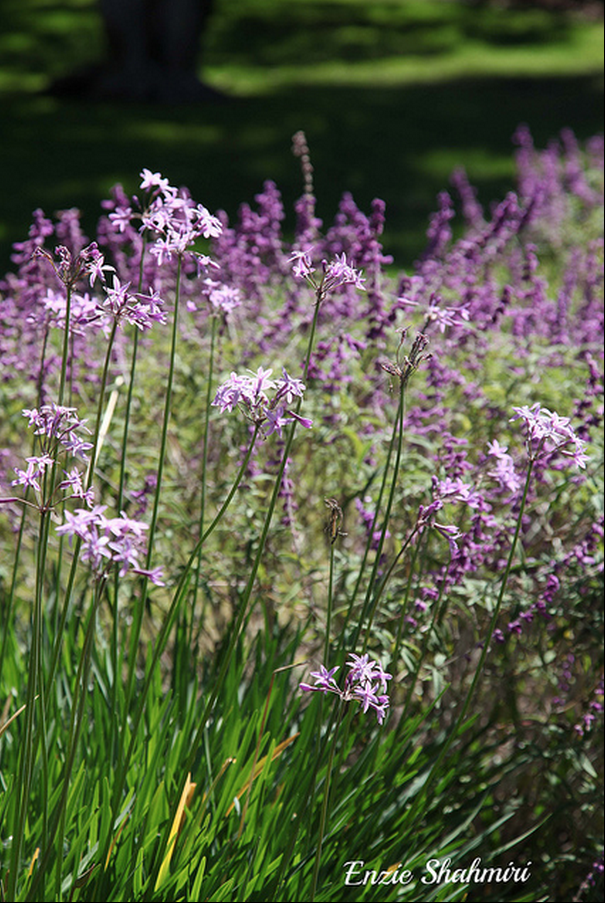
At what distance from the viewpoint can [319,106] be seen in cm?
1509

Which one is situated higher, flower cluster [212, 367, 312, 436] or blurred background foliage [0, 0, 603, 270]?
blurred background foliage [0, 0, 603, 270]

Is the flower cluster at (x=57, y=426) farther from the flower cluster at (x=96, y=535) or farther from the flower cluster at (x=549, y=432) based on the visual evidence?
the flower cluster at (x=549, y=432)

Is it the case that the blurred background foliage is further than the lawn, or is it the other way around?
the blurred background foliage

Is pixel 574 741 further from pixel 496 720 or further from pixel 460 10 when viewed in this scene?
pixel 460 10

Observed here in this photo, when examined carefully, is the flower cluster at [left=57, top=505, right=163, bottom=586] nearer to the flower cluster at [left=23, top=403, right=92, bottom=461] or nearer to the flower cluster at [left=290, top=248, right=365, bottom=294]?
A: the flower cluster at [left=23, top=403, right=92, bottom=461]

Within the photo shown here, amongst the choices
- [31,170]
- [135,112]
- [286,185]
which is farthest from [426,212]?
[135,112]

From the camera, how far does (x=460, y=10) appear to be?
23562 mm

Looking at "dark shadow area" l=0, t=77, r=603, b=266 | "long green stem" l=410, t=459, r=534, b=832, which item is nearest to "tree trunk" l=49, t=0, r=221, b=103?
"dark shadow area" l=0, t=77, r=603, b=266

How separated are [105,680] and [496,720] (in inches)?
47.8

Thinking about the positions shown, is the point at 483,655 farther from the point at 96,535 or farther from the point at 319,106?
the point at 319,106

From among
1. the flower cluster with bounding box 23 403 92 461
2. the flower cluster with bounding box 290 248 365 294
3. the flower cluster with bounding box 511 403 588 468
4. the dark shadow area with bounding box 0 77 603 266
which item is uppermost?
the dark shadow area with bounding box 0 77 603 266

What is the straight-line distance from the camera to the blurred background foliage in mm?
11273

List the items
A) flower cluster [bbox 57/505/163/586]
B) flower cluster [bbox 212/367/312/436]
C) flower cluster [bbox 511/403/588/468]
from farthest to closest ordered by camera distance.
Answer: flower cluster [bbox 511/403/588/468], flower cluster [bbox 212/367/312/436], flower cluster [bbox 57/505/163/586]

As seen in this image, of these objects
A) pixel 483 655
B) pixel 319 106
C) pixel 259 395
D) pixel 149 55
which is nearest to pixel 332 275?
pixel 259 395
